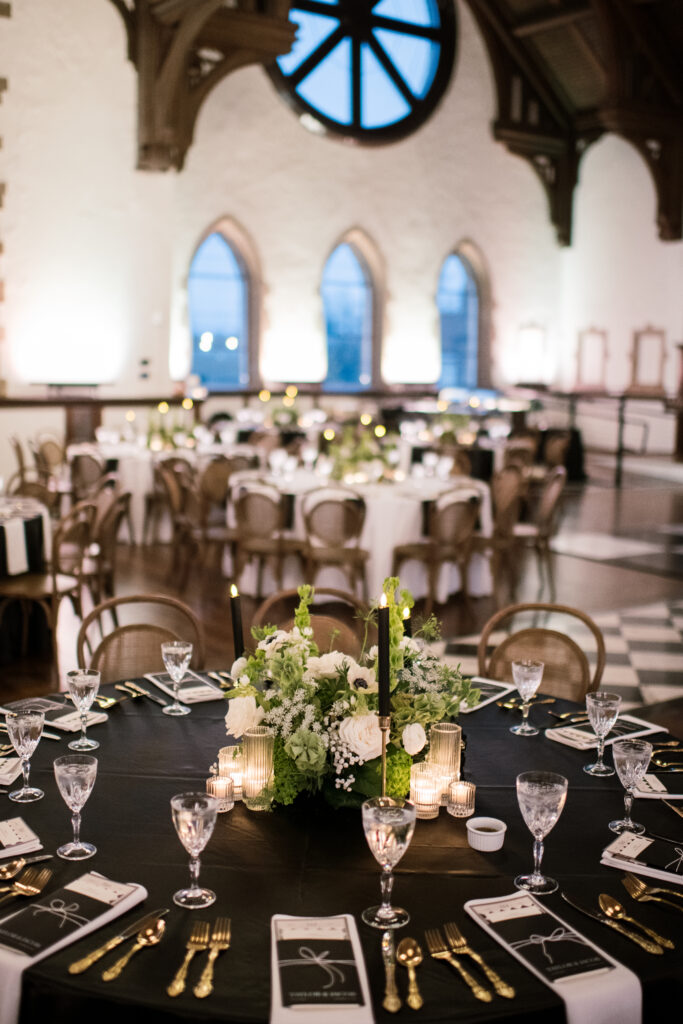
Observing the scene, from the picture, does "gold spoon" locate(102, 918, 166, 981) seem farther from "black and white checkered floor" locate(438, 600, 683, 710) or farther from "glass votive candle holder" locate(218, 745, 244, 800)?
"black and white checkered floor" locate(438, 600, 683, 710)

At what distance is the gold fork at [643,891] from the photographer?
6.39 feet

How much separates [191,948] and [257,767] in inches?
21.9

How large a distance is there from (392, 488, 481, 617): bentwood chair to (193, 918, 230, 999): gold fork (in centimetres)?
516

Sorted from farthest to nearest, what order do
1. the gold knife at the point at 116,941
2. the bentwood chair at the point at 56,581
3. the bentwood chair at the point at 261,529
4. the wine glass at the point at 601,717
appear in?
the bentwood chair at the point at 261,529 → the bentwood chair at the point at 56,581 → the wine glass at the point at 601,717 → the gold knife at the point at 116,941

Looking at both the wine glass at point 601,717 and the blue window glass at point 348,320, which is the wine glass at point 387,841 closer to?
the wine glass at point 601,717

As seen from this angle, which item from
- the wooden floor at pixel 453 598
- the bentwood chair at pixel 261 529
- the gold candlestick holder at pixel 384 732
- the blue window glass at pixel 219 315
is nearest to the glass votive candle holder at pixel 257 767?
the gold candlestick holder at pixel 384 732

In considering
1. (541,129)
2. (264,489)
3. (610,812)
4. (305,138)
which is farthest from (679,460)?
(610,812)

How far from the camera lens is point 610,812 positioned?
7.64 ft

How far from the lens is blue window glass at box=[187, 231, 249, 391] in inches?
627

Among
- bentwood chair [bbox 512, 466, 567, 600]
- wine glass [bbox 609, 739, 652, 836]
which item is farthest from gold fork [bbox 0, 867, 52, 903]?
bentwood chair [bbox 512, 466, 567, 600]

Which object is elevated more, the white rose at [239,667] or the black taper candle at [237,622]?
the black taper candle at [237,622]

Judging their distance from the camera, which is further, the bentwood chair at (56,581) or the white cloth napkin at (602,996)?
the bentwood chair at (56,581)

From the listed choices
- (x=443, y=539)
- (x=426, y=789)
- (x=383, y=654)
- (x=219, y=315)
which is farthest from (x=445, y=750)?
(x=219, y=315)

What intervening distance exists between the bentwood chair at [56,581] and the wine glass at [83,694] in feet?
10.0
